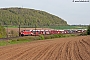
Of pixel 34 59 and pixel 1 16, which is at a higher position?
pixel 1 16

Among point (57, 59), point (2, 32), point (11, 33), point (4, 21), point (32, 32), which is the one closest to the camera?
point (57, 59)

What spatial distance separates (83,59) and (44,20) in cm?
17599

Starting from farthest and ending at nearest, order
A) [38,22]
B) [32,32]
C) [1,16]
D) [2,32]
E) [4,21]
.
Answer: [38,22]
[1,16]
[4,21]
[32,32]
[2,32]

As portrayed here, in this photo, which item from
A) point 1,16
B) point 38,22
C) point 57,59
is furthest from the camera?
point 38,22

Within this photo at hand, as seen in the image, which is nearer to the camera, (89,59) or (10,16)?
(89,59)

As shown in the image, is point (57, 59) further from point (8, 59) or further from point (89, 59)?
point (8, 59)

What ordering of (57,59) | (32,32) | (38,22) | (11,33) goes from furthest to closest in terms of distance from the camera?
1. (38,22)
2. (32,32)
3. (11,33)
4. (57,59)

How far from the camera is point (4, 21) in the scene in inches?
6186

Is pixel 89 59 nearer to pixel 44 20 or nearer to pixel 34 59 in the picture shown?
pixel 34 59

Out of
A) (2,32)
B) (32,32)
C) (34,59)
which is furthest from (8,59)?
(32,32)

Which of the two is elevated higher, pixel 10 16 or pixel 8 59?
pixel 10 16

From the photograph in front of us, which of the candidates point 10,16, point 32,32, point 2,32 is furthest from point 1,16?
point 2,32

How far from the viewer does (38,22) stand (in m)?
184

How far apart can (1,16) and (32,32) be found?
256ft
